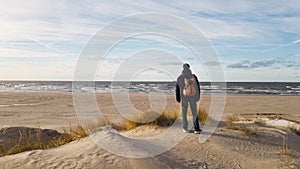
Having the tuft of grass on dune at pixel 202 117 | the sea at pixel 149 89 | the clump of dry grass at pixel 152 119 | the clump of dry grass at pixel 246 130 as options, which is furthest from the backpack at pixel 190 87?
the sea at pixel 149 89

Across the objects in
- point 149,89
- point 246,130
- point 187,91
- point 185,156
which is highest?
point 187,91

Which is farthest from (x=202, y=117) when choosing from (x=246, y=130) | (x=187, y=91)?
(x=187, y=91)

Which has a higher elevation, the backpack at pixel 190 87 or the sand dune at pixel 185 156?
the backpack at pixel 190 87

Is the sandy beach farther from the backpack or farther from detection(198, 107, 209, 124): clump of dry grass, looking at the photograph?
the backpack

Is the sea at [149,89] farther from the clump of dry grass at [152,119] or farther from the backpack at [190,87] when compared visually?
the backpack at [190,87]

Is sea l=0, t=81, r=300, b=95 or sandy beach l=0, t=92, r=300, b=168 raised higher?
sea l=0, t=81, r=300, b=95

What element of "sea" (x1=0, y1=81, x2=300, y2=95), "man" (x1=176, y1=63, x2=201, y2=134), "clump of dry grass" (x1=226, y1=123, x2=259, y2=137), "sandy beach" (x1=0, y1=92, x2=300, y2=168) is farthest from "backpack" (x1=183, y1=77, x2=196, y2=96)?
"sea" (x1=0, y1=81, x2=300, y2=95)

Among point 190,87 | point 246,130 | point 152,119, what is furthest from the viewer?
point 152,119

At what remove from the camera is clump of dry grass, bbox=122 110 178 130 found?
31.7ft

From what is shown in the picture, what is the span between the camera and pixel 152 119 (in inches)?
386

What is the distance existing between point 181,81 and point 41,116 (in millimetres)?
11561

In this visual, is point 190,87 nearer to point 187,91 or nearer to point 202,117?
point 187,91

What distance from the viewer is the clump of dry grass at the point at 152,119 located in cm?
967

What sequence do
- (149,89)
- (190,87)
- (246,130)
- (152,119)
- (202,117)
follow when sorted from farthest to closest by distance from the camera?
1. (149,89)
2. (202,117)
3. (152,119)
4. (246,130)
5. (190,87)
